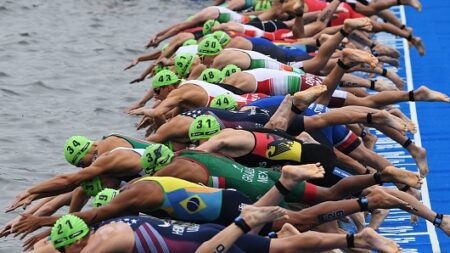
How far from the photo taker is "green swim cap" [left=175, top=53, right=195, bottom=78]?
1731cm

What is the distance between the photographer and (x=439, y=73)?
22375 mm

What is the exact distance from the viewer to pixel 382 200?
11906 mm

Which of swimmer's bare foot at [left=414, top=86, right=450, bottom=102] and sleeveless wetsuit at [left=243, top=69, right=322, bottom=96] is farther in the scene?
sleeveless wetsuit at [left=243, top=69, right=322, bottom=96]

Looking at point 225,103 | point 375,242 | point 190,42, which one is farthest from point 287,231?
point 190,42

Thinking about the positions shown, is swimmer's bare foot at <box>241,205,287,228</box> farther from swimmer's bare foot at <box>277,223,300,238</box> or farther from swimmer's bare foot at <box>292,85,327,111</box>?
swimmer's bare foot at <box>292,85,327,111</box>

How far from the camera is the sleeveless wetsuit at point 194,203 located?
11.7 meters

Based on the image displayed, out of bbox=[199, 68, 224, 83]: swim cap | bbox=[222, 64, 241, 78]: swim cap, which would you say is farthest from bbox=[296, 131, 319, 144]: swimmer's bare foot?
bbox=[222, 64, 241, 78]: swim cap

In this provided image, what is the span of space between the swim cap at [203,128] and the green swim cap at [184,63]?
3.69 meters

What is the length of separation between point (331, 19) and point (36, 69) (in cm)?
870

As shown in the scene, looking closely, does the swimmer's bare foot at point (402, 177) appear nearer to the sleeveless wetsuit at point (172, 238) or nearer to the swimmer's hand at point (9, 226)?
the sleeveless wetsuit at point (172, 238)

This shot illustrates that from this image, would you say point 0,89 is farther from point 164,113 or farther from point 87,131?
point 164,113

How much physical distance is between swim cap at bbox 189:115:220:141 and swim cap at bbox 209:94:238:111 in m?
1.25

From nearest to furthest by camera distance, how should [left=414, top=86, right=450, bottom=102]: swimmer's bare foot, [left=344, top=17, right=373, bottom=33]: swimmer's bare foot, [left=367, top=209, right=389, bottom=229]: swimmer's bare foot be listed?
[left=367, top=209, right=389, bottom=229]: swimmer's bare foot, [left=414, top=86, right=450, bottom=102]: swimmer's bare foot, [left=344, top=17, right=373, bottom=33]: swimmer's bare foot

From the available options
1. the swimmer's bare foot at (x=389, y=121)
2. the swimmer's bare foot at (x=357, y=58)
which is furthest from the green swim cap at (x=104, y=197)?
the swimmer's bare foot at (x=357, y=58)
